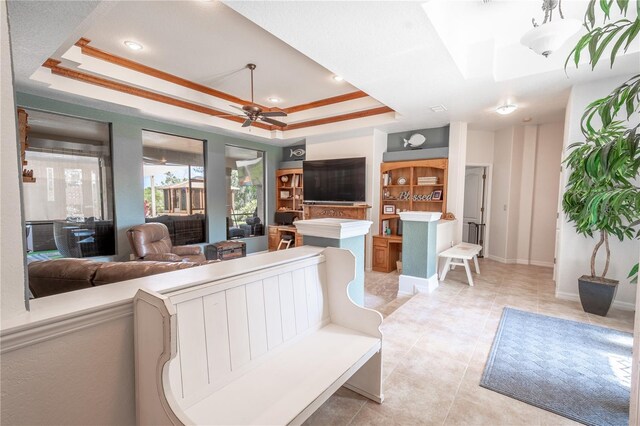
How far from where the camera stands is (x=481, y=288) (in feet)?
12.9

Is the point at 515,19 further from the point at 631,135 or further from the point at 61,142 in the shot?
the point at 61,142

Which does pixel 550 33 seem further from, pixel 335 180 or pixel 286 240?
pixel 286 240

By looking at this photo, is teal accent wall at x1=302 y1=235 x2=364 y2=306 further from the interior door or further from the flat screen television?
the interior door

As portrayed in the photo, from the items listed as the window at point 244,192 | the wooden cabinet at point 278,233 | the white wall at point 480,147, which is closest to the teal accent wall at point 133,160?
the window at point 244,192

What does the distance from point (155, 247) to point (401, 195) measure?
4.39m

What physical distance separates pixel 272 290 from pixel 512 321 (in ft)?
8.84

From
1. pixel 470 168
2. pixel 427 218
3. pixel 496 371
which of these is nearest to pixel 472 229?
pixel 470 168

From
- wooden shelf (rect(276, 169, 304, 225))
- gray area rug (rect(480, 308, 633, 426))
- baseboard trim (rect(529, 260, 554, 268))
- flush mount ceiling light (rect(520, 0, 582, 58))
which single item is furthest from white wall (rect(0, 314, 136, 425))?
baseboard trim (rect(529, 260, 554, 268))

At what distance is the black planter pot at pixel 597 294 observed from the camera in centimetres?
296

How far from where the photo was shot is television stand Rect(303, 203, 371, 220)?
551cm

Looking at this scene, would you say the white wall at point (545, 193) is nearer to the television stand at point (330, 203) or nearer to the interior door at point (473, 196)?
the interior door at point (473, 196)

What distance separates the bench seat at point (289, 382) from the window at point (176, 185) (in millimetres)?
4411

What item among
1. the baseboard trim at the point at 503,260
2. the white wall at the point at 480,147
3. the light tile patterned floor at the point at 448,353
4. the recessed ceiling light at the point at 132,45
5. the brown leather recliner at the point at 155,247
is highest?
the recessed ceiling light at the point at 132,45

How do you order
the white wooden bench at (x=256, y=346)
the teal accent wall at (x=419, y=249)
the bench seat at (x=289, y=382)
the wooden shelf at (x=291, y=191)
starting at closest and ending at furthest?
the white wooden bench at (x=256, y=346) < the bench seat at (x=289, y=382) < the teal accent wall at (x=419, y=249) < the wooden shelf at (x=291, y=191)
